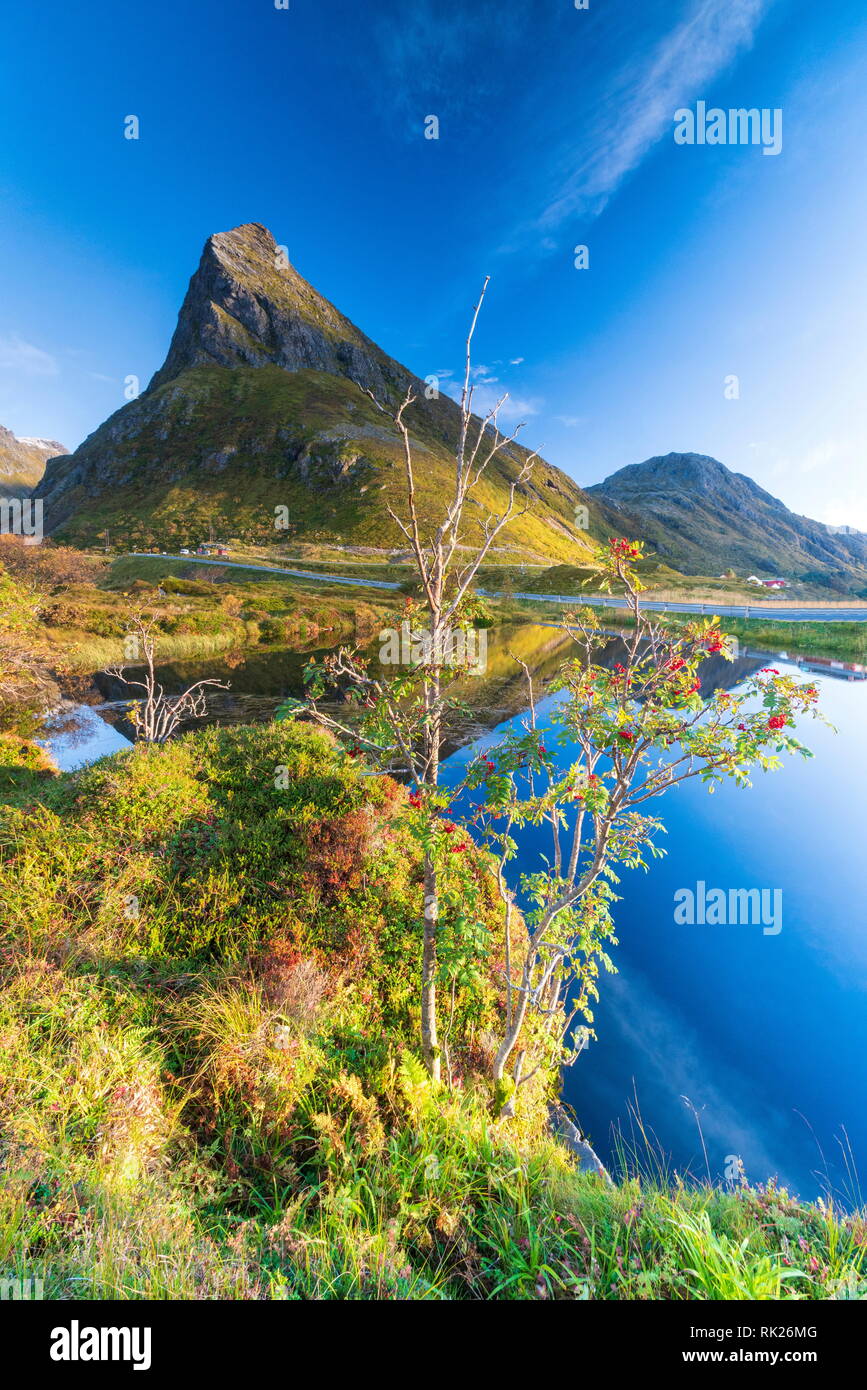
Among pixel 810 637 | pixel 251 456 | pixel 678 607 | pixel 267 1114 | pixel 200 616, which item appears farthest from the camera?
pixel 251 456

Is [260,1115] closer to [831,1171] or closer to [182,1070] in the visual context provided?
[182,1070]

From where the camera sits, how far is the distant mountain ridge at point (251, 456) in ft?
374

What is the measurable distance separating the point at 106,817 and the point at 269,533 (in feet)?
386

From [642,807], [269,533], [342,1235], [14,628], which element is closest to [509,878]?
[642,807]

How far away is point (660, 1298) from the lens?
107 inches

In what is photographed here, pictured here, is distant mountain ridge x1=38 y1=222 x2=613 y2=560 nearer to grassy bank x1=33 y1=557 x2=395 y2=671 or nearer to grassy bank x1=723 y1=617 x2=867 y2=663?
grassy bank x1=33 y1=557 x2=395 y2=671

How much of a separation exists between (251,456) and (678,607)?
131 metres

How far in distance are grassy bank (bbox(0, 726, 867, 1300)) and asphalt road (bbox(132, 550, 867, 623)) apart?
31168 mm

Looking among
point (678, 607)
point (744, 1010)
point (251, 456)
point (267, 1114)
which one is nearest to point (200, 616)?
point (267, 1114)

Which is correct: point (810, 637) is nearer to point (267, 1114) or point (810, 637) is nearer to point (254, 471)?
point (267, 1114)

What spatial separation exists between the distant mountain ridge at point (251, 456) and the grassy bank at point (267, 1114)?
309 feet

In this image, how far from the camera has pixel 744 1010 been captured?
292 inches

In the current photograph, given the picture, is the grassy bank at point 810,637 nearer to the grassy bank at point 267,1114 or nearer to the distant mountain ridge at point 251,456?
the grassy bank at point 267,1114

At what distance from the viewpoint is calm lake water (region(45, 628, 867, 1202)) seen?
575 centimetres
